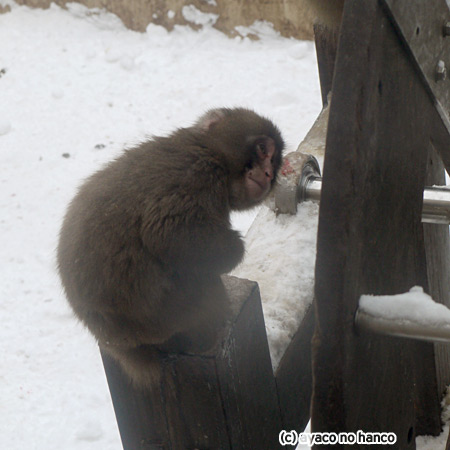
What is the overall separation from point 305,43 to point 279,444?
3.20m

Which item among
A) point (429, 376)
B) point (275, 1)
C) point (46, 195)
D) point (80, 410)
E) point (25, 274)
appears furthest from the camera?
point (275, 1)

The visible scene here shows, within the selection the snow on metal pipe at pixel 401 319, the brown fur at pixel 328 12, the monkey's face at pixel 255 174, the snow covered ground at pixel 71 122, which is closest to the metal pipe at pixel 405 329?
the snow on metal pipe at pixel 401 319

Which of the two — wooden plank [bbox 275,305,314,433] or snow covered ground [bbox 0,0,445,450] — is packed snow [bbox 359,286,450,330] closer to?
wooden plank [bbox 275,305,314,433]

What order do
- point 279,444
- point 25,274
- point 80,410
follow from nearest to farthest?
point 279,444 < point 80,410 < point 25,274

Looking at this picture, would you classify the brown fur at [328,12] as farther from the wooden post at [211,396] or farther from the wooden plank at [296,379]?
the wooden post at [211,396]

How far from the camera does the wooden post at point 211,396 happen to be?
113cm

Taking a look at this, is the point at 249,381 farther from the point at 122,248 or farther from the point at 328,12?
the point at 328,12

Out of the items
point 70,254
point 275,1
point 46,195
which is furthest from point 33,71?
point 70,254

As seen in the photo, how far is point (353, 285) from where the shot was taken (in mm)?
822

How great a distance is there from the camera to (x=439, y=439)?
4.95ft

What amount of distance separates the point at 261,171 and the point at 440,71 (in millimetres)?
425

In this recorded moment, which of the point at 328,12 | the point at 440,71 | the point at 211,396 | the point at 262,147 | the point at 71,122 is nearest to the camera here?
the point at 440,71

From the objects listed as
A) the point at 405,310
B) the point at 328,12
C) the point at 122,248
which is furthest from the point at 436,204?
the point at 328,12

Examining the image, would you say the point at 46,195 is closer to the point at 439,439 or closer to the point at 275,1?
the point at 275,1
